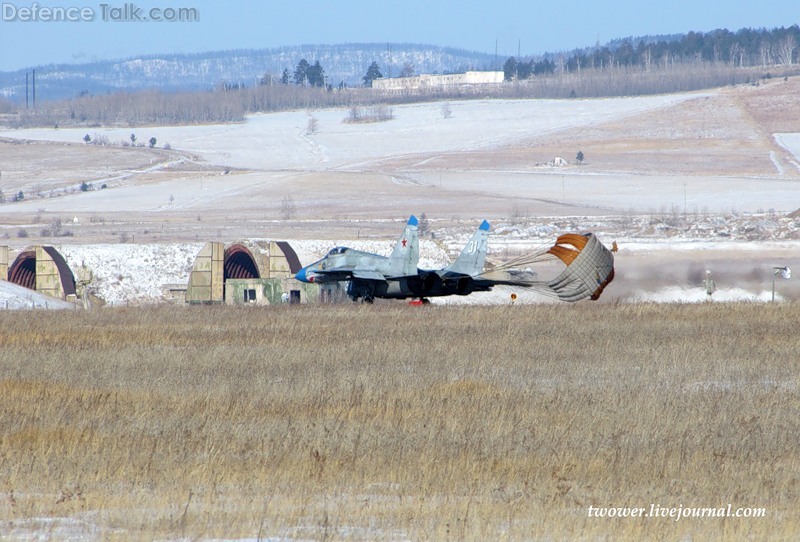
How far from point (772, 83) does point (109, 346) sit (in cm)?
15819

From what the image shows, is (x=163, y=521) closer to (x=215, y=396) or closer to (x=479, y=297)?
(x=215, y=396)

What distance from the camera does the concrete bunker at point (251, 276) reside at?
43.4m

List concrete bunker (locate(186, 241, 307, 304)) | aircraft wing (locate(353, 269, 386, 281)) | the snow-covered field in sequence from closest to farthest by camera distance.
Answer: aircraft wing (locate(353, 269, 386, 281)) < concrete bunker (locate(186, 241, 307, 304)) < the snow-covered field

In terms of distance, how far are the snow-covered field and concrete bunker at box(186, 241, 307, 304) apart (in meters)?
2.82

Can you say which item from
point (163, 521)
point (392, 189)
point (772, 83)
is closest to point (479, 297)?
point (163, 521)

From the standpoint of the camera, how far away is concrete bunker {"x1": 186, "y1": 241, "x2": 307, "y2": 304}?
1710 inches

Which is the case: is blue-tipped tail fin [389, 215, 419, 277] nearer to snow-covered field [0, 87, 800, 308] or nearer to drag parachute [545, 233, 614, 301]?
drag parachute [545, 233, 614, 301]

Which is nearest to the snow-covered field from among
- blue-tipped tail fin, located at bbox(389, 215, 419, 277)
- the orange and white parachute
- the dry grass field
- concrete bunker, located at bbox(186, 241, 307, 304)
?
concrete bunker, located at bbox(186, 241, 307, 304)

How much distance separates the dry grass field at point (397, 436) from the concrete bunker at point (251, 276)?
1998 centimetres

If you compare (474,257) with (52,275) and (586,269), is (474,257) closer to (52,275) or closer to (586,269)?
(586,269)

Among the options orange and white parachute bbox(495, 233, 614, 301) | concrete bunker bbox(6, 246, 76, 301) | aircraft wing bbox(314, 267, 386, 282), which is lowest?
concrete bunker bbox(6, 246, 76, 301)

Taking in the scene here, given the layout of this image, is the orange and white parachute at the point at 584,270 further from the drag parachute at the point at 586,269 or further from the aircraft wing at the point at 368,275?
the aircraft wing at the point at 368,275

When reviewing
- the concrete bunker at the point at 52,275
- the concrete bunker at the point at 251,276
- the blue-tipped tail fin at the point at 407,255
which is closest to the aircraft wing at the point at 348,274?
the blue-tipped tail fin at the point at 407,255

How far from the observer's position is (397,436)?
1211 centimetres
